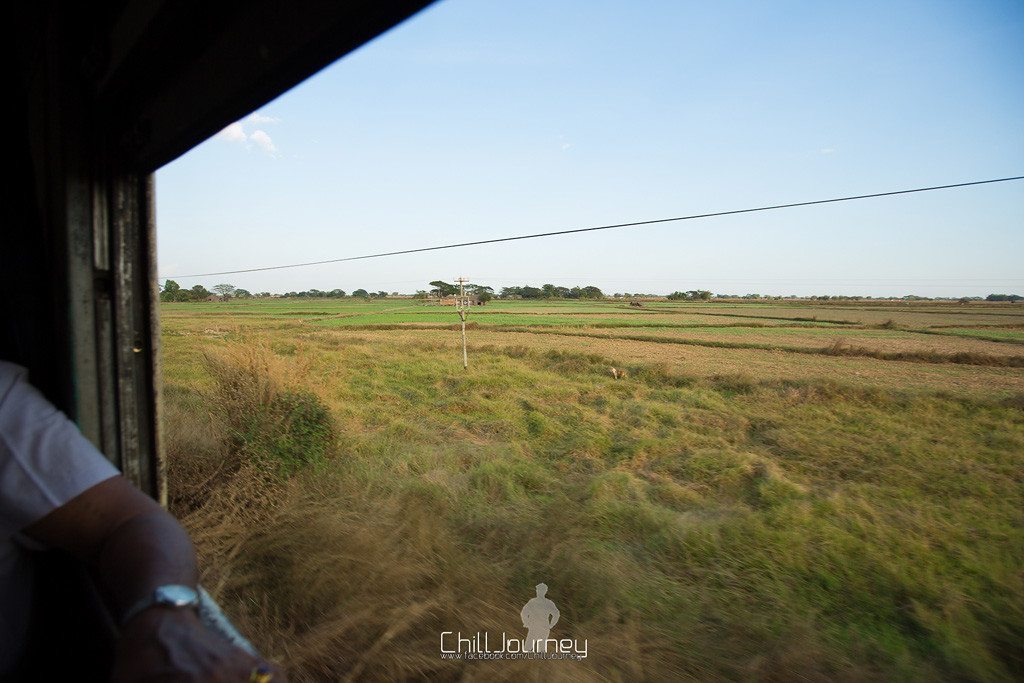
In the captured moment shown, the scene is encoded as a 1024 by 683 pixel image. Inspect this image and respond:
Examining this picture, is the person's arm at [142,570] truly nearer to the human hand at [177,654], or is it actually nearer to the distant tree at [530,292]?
the human hand at [177,654]

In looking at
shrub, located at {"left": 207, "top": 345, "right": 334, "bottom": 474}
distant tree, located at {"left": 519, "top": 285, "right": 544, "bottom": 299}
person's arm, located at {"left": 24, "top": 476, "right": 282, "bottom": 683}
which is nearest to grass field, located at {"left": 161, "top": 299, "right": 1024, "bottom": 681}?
shrub, located at {"left": 207, "top": 345, "right": 334, "bottom": 474}

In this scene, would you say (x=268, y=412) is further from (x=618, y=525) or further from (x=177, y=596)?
(x=177, y=596)

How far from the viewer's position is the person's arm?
703 millimetres

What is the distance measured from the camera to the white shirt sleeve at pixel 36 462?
0.96 m

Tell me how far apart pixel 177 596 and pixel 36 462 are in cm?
50

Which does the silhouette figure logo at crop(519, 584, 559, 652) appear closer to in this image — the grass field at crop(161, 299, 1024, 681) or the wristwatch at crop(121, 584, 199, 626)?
the grass field at crop(161, 299, 1024, 681)

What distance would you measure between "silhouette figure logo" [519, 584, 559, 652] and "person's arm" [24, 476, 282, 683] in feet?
5.64

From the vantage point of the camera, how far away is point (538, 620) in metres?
2.41

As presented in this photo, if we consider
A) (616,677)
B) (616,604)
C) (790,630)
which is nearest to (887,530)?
(790,630)

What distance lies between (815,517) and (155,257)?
19.2ft

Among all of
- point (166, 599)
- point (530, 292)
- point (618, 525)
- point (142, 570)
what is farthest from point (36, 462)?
point (530, 292)

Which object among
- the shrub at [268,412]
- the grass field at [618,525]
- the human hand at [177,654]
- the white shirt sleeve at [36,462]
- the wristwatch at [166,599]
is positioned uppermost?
the white shirt sleeve at [36,462]

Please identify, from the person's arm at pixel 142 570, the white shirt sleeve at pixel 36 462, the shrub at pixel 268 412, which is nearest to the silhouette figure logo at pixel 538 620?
the person's arm at pixel 142 570

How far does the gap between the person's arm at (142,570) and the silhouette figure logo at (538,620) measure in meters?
1.72
